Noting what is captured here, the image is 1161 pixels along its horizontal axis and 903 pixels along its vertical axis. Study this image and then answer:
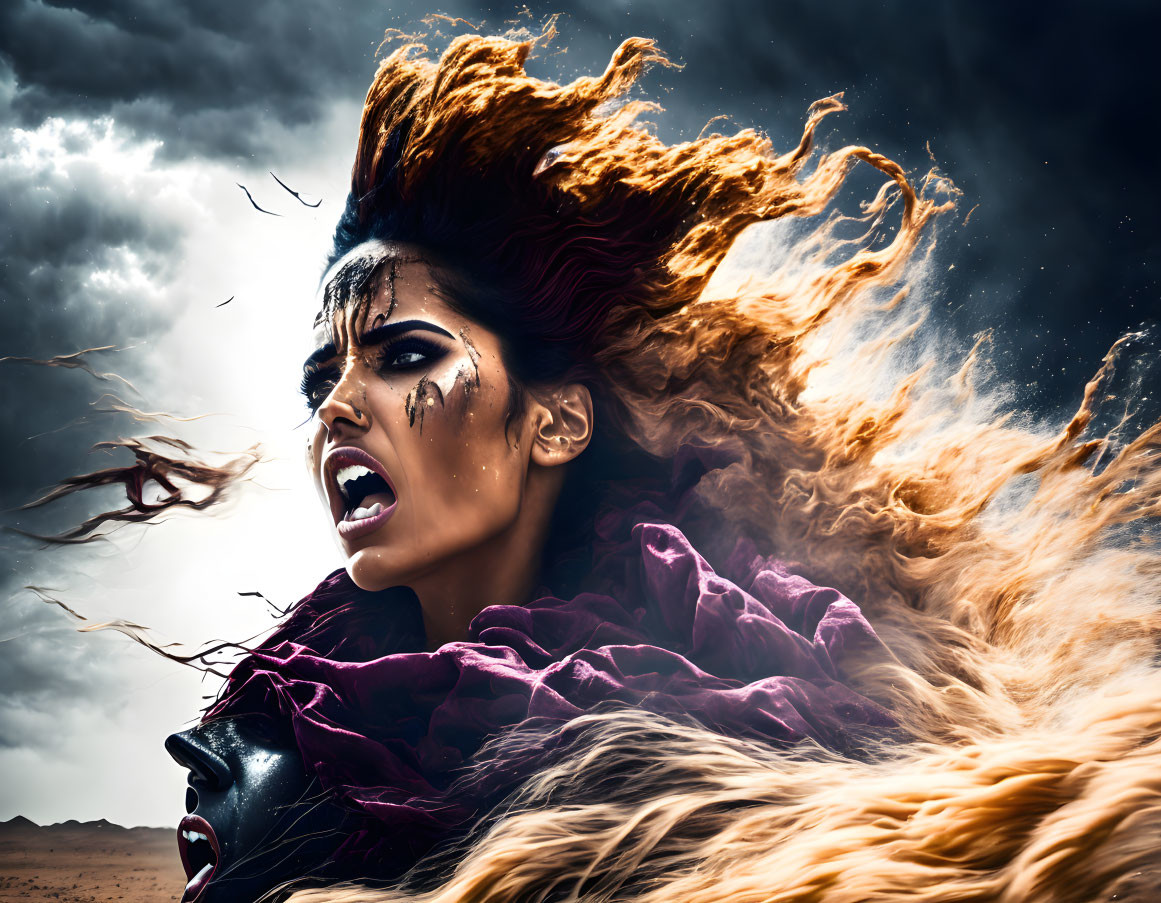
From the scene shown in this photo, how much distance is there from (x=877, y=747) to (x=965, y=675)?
0.28 m

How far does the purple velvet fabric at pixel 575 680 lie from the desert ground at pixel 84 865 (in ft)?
2.78

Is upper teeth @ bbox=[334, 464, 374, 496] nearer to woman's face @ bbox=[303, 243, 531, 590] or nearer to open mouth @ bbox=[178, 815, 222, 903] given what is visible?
woman's face @ bbox=[303, 243, 531, 590]

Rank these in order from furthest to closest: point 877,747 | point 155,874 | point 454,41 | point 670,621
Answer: point 155,874
point 454,41
point 670,621
point 877,747

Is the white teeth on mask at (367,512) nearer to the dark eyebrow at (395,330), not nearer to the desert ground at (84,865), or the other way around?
the dark eyebrow at (395,330)

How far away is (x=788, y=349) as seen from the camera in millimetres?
1569

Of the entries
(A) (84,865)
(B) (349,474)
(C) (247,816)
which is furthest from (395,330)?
(A) (84,865)

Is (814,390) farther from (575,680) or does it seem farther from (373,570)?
(373,570)

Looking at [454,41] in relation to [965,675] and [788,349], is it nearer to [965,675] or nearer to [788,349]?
[788,349]

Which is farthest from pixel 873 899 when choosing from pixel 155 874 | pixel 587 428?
pixel 155 874

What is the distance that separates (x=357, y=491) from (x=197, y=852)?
0.60 metres

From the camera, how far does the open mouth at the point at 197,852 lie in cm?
121

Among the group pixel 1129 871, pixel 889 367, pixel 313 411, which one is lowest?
pixel 1129 871

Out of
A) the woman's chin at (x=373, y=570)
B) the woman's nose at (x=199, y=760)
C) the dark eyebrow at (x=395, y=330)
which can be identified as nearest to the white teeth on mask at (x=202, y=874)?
the woman's nose at (x=199, y=760)

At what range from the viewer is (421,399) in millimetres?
1346
